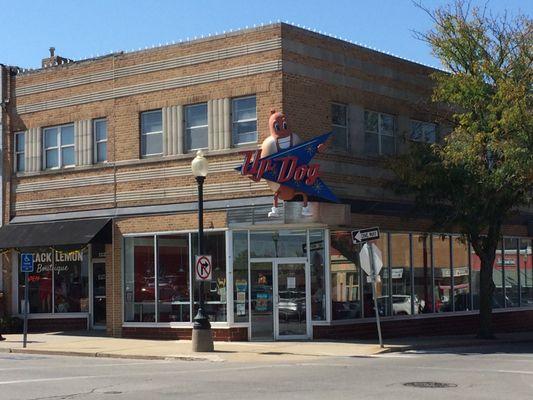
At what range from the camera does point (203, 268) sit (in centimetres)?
2078

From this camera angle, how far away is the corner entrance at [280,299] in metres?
23.0

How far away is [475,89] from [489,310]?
6680mm

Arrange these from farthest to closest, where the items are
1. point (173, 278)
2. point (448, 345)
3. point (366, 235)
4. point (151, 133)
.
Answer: point (151, 133), point (173, 278), point (448, 345), point (366, 235)

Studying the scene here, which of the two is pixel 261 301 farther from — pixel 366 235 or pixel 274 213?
pixel 366 235

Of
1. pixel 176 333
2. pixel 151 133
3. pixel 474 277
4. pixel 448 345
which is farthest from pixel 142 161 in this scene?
pixel 474 277

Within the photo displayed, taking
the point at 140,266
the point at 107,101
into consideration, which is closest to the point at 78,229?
the point at 140,266

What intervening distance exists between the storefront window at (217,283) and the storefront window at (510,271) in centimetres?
1176

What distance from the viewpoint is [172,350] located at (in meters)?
21.2

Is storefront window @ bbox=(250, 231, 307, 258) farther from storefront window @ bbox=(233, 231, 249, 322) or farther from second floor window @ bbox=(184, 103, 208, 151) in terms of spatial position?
second floor window @ bbox=(184, 103, 208, 151)

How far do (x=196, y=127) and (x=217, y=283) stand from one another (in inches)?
183

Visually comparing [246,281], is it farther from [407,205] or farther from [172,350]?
[407,205]

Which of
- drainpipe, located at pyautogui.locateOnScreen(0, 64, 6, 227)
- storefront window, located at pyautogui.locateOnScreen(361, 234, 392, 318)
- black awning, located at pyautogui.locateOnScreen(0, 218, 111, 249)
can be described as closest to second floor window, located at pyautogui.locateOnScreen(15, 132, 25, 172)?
drainpipe, located at pyautogui.locateOnScreen(0, 64, 6, 227)

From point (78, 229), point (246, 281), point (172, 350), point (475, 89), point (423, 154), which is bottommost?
point (172, 350)

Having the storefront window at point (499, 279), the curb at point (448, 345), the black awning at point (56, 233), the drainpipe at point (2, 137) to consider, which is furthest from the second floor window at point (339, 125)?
the drainpipe at point (2, 137)
